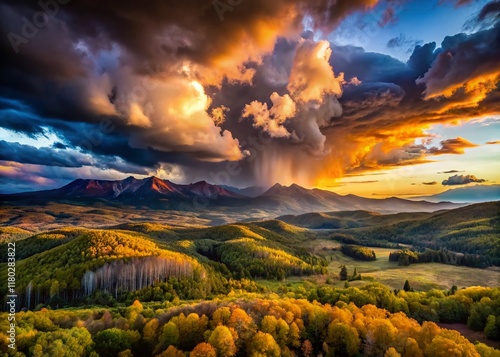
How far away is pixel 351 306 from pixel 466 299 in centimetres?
4728

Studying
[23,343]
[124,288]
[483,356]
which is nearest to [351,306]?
[483,356]

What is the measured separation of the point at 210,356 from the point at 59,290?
148966 millimetres

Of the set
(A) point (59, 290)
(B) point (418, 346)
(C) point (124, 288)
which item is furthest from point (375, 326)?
(A) point (59, 290)

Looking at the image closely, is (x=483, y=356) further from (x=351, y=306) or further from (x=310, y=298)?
(x=310, y=298)

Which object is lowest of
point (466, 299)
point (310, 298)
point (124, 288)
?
point (124, 288)

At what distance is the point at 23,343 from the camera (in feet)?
232

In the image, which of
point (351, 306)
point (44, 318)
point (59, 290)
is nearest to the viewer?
point (44, 318)

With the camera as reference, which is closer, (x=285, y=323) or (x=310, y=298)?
(x=285, y=323)

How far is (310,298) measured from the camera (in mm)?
134000

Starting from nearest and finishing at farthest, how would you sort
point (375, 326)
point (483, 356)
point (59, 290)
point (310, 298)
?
point (483, 356), point (375, 326), point (310, 298), point (59, 290)

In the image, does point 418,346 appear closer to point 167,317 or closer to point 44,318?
point 167,317

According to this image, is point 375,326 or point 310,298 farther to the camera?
point 310,298

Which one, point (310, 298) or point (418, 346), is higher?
point (418, 346)

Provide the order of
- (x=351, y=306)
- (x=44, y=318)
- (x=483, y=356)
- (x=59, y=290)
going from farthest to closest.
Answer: (x=59, y=290) → (x=351, y=306) → (x=44, y=318) → (x=483, y=356)
